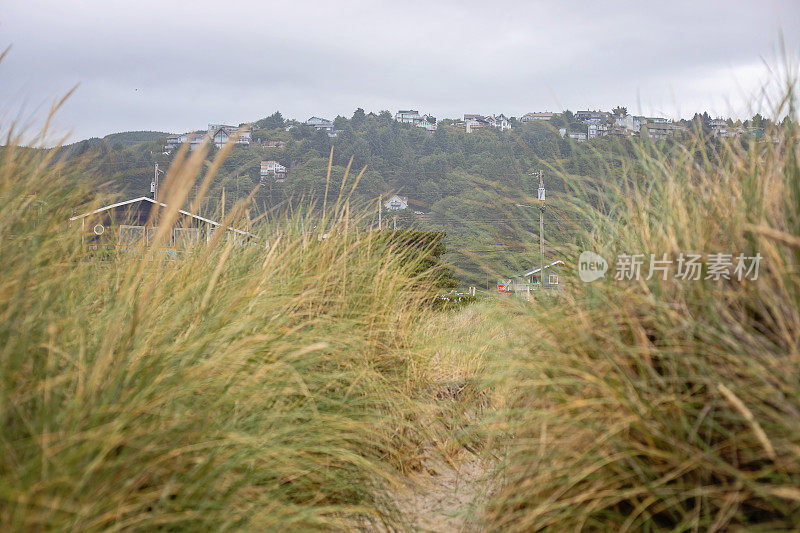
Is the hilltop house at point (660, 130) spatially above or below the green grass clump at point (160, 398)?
above

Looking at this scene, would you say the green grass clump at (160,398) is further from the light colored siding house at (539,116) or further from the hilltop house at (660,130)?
the hilltop house at (660,130)

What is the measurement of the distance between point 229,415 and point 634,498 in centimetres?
104

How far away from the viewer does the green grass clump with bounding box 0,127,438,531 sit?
131cm

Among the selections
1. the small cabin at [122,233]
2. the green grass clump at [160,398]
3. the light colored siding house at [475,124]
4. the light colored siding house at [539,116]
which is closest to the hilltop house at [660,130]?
the light colored siding house at [539,116]

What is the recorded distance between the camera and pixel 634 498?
154 centimetres

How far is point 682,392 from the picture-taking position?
1.64 metres

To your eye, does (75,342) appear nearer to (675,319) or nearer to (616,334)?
(616,334)

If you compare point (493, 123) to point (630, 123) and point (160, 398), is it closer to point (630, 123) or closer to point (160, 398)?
point (630, 123)

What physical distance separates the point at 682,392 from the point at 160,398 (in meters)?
1.23

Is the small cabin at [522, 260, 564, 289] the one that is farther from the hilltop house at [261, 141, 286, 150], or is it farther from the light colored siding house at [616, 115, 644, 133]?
the hilltop house at [261, 141, 286, 150]

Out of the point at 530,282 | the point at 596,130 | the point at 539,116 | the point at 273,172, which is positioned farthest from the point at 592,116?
the point at 273,172

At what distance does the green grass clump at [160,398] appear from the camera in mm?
1312

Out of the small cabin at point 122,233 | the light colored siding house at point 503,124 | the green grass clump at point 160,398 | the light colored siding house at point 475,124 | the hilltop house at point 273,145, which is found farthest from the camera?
the hilltop house at point 273,145

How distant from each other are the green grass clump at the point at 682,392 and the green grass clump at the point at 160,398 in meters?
0.59
